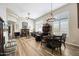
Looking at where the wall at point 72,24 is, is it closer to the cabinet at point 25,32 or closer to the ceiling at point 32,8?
the ceiling at point 32,8

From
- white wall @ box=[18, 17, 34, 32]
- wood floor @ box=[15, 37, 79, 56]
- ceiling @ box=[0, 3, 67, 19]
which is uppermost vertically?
ceiling @ box=[0, 3, 67, 19]

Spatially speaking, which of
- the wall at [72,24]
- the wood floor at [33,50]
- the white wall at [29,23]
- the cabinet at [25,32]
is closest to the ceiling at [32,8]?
the white wall at [29,23]

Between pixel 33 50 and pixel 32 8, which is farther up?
pixel 32 8

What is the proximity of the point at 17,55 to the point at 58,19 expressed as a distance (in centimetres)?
131

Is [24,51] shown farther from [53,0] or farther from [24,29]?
[53,0]

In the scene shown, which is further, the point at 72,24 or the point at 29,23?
the point at 29,23

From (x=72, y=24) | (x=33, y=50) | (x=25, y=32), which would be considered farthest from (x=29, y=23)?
(x=72, y=24)

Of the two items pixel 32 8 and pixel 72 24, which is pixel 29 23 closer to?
pixel 32 8

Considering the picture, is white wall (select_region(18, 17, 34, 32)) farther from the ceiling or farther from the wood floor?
the wood floor

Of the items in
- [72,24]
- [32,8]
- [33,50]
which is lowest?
[33,50]

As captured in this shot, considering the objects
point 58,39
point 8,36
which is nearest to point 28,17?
point 8,36

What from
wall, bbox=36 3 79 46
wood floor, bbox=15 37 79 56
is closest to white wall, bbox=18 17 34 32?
wood floor, bbox=15 37 79 56

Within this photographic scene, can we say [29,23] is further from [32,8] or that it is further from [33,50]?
[33,50]

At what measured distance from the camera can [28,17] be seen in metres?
2.86
